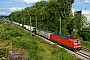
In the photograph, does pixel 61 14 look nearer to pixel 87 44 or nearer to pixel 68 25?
pixel 68 25

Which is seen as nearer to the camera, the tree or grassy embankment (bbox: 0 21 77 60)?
grassy embankment (bbox: 0 21 77 60)

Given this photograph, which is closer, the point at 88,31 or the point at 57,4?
the point at 88,31

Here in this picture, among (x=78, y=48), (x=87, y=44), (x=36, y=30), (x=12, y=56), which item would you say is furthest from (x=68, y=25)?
(x=12, y=56)

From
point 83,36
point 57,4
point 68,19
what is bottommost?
point 83,36

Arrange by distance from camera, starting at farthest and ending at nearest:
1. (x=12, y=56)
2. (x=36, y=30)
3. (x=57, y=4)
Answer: (x=36, y=30) < (x=57, y=4) < (x=12, y=56)

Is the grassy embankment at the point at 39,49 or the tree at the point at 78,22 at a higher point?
the tree at the point at 78,22

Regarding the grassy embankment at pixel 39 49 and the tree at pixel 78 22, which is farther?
the tree at pixel 78 22

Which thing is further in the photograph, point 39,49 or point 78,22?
point 78,22

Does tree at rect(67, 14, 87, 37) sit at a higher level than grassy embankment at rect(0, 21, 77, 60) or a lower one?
higher

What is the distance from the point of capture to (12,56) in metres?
20.5

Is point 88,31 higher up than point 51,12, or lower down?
lower down

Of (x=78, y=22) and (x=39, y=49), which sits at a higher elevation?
Result: (x=78, y=22)

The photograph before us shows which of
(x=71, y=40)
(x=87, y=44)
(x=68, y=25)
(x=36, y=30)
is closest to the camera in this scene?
(x=71, y=40)

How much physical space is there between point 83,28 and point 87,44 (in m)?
19.3
